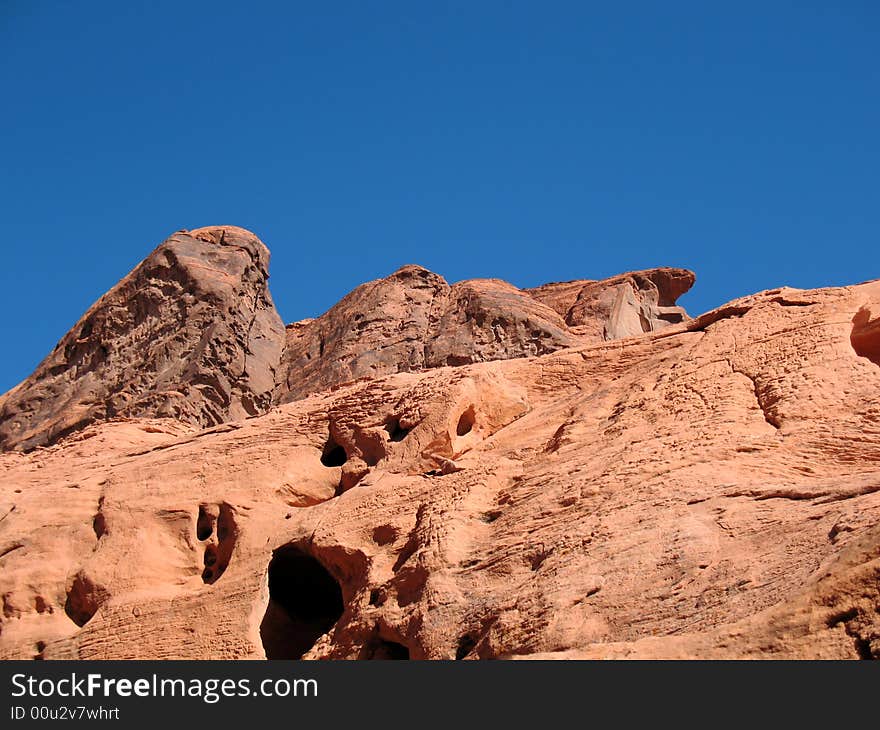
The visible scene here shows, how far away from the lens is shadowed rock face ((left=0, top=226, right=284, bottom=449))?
88.9 ft

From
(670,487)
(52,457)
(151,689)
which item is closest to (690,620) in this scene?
(670,487)

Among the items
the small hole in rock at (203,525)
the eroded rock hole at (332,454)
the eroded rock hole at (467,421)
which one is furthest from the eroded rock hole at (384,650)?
the eroded rock hole at (332,454)

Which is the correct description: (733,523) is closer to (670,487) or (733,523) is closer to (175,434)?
(670,487)

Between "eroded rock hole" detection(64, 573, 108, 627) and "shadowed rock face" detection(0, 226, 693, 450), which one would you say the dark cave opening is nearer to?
"eroded rock hole" detection(64, 573, 108, 627)

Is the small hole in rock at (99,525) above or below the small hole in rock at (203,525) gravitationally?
above

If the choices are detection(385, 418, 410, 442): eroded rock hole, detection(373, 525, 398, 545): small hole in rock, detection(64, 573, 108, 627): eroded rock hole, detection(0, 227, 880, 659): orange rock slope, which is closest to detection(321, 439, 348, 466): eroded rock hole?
detection(0, 227, 880, 659): orange rock slope

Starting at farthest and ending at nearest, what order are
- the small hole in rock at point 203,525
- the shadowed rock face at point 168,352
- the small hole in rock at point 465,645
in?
1. the shadowed rock face at point 168,352
2. the small hole in rock at point 203,525
3. the small hole in rock at point 465,645

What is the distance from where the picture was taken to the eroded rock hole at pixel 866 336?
54.3 ft

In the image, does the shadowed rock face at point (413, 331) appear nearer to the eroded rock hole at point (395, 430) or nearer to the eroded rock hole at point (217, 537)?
the eroded rock hole at point (395, 430)

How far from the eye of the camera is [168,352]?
A: 92.1 feet

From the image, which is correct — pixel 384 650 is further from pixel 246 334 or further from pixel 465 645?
pixel 246 334

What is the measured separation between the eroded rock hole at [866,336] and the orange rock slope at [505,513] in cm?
3

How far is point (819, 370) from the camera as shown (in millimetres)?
15375

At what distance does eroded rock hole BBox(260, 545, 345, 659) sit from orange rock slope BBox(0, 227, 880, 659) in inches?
1.1
